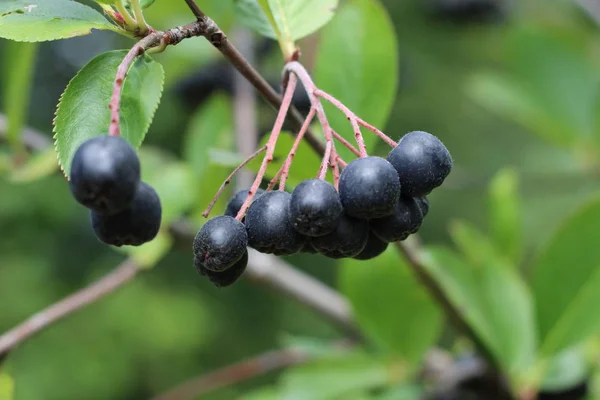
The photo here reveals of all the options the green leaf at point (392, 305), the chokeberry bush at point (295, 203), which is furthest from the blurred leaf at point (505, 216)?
the green leaf at point (392, 305)

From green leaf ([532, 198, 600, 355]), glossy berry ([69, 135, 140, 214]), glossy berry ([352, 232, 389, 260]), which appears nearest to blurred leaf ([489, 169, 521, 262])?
green leaf ([532, 198, 600, 355])

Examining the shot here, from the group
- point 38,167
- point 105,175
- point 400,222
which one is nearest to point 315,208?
point 400,222

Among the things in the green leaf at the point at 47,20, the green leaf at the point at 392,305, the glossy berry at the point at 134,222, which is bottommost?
the green leaf at the point at 392,305

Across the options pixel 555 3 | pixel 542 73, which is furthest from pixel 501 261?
pixel 555 3

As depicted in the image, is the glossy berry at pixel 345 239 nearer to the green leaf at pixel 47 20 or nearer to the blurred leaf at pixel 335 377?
the green leaf at pixel 47 20

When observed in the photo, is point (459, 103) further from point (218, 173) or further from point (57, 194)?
point (218, 173)

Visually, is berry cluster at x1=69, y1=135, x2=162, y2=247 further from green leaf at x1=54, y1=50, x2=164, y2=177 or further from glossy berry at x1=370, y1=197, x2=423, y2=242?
glossy berry at x1=370, y1=197, x2=423, y2=242

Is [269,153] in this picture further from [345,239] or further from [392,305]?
[392,305]
